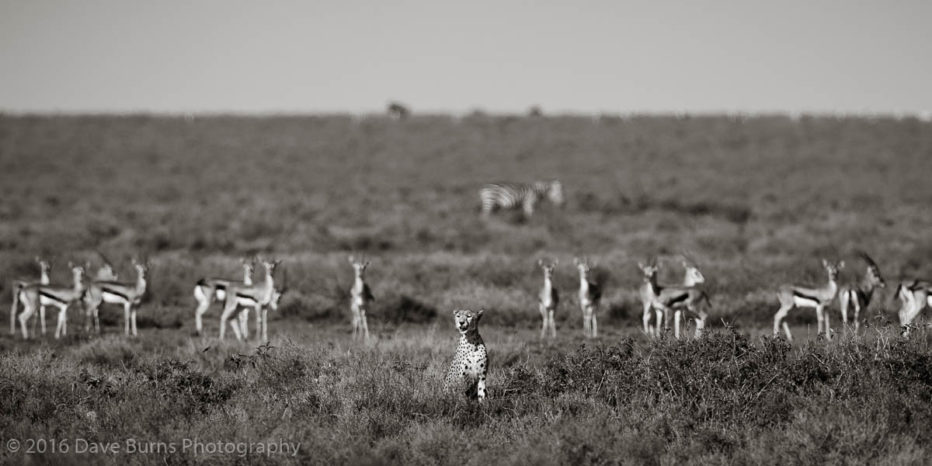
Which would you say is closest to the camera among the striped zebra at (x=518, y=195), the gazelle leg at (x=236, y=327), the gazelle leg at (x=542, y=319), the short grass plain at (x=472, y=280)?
the short grass plain at (x=472, y=280)

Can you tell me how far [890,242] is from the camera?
22.7m

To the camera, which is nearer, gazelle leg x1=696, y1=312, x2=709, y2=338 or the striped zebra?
gazelle leg x1=696, y1=312, x2=709, y2=338

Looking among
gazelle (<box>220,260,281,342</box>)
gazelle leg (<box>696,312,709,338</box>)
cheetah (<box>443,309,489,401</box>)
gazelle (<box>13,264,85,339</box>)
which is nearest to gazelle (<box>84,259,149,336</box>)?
gazelle (<box>13,264,85,339</box>)

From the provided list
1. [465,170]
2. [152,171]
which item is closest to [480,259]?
[465,170]

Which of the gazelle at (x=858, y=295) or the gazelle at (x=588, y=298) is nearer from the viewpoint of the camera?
the gazelle at (x=858, y=295)

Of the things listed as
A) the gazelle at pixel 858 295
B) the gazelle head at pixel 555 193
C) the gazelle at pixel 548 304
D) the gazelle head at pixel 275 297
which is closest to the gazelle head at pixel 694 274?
the gazelle at pixel 858 295

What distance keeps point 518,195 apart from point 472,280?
13630mm

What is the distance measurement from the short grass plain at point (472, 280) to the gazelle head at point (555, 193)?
59 cm

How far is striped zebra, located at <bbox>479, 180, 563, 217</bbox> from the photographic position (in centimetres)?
3059

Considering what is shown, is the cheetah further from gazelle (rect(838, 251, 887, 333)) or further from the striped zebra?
the striped zebra

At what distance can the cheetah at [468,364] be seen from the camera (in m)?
9.19

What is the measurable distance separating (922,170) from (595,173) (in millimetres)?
16254

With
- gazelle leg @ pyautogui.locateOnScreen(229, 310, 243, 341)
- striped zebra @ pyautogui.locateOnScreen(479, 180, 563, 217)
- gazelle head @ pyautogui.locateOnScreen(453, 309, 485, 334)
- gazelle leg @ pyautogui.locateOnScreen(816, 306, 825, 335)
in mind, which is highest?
striped zebra @ pyautogui.locateOnScreen(479, 180, 563, 217)

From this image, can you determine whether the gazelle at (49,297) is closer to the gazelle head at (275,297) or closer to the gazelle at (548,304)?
the gazelle head at (275,297)
